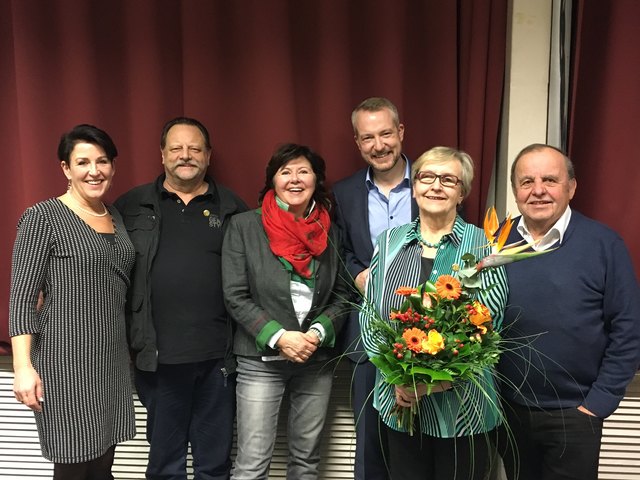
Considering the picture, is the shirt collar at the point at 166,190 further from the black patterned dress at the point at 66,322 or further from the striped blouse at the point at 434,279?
the striped blouse at the point at 434,279

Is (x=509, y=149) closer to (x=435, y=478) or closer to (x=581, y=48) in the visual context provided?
(x=581, y=48)

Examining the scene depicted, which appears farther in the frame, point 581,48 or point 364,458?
point 581,48

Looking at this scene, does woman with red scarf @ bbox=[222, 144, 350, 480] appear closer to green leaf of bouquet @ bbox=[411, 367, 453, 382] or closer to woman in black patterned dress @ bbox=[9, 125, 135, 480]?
woman in black patterned dress @ bbox=[9, 125, 135, 480]

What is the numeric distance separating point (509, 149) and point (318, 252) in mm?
937

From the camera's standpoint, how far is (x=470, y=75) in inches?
91.4

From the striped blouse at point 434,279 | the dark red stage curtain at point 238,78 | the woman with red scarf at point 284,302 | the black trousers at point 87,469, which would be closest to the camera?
the striped blouse at point 434,279

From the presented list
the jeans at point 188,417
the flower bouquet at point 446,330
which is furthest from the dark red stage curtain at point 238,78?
the flower bouquet at point 446,330

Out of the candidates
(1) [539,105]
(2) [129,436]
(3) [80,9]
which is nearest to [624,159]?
(1) [539,105]

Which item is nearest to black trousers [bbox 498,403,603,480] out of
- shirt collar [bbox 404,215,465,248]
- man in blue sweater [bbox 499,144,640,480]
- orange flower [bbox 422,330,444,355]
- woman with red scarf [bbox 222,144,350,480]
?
man in blue sweater [bbox 499,144,640,480]

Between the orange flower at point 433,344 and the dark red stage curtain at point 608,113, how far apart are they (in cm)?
129

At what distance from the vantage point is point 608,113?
7.40 ft

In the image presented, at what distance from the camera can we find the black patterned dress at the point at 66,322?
183 cm

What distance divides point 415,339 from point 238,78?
152 cm

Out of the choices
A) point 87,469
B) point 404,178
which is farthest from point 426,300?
point 87,469
